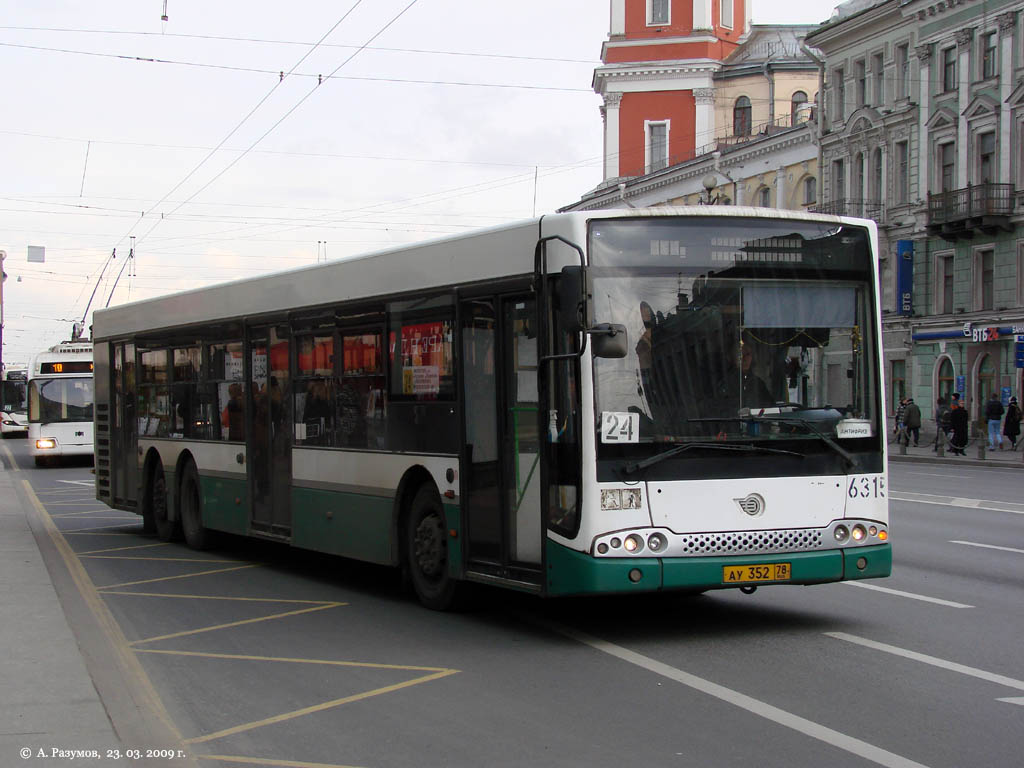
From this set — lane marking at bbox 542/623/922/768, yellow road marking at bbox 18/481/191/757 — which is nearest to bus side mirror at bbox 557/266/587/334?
lane marking at bbox 542/623/922/768

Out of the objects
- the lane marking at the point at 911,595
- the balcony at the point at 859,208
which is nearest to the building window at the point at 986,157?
the balcony at the point at 859,208

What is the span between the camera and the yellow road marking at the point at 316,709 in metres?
6.85

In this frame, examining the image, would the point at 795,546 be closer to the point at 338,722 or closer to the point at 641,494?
the point at 641,494

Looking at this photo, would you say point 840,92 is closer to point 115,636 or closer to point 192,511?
point 192,511

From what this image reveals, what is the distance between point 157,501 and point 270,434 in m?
4.38

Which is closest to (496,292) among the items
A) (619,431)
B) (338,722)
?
(619,431)

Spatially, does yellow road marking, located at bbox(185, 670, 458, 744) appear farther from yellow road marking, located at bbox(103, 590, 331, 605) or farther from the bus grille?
yellow road marking, located at bbox(103, 590, 331, 605)

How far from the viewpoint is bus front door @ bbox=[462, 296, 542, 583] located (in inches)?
371

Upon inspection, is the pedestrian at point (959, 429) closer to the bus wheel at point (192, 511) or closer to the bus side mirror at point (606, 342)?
the bus wheel at point (192, 511)

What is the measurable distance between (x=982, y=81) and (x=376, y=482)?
39.2 meters

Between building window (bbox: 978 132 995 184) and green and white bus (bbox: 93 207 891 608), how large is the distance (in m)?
38.5

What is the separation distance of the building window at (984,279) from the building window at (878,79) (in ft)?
27.4

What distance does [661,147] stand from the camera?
76938 millimetres

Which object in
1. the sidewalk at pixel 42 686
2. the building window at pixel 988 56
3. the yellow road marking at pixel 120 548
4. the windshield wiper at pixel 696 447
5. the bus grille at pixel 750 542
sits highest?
the building window at pixel 988 56
